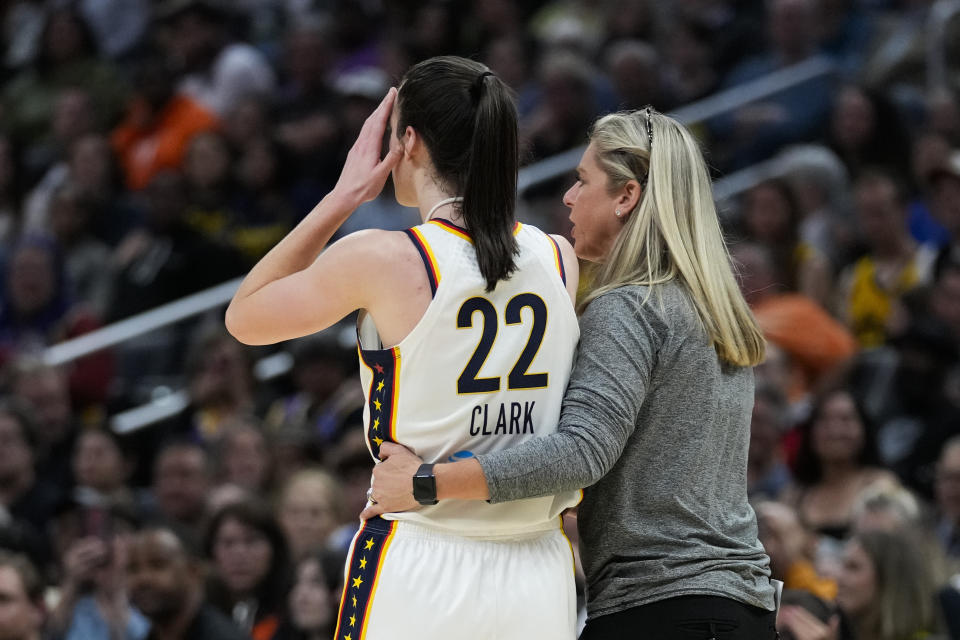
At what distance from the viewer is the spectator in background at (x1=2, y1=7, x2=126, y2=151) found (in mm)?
12062

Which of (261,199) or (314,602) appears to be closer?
(314,602)

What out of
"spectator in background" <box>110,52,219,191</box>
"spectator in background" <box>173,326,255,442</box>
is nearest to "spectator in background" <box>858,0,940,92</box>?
"spectator in background" <box>173,326,255,442</box>

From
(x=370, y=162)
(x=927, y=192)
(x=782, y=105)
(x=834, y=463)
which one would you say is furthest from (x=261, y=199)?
(x=370, y=162)

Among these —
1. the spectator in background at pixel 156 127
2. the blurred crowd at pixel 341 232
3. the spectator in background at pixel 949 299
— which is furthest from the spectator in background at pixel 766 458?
the spectator in background at pixel 156 127

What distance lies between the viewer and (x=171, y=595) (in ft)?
18.9

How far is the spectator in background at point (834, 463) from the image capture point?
21.5 ft

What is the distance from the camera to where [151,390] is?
913 centimetres

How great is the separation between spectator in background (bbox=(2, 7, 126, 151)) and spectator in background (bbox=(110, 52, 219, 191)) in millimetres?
738

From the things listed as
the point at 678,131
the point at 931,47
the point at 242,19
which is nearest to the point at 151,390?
the point at 242,19

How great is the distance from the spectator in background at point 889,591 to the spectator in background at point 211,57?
23.7ft

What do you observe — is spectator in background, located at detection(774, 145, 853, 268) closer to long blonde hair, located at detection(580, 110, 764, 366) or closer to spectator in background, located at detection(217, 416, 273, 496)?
spectator in background, located at detection(217, 416, 273, 496)

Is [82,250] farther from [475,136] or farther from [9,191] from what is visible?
[475,136]

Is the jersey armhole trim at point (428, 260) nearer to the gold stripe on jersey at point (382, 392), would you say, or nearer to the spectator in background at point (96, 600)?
the gold stripe on jersey at point (382, 392)

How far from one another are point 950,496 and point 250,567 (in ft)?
9.91
